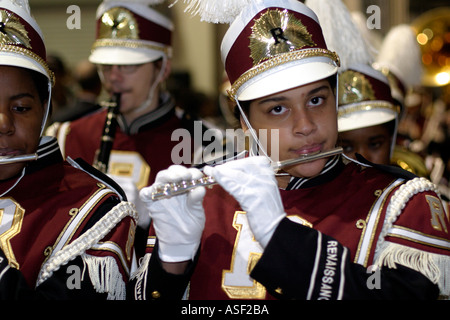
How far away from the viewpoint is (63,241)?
5.46ft

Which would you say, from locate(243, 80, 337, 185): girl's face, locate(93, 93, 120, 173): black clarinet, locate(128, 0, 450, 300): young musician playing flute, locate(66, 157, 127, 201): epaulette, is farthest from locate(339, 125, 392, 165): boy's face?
locate(93, 93, 120, 173): black clarinet

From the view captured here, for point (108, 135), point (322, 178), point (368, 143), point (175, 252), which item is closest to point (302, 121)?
point (322, 178)

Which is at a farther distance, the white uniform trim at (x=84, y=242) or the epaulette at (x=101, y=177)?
the epaulette at (x=101, y=177)

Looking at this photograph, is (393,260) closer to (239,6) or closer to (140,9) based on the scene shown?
(239,6)

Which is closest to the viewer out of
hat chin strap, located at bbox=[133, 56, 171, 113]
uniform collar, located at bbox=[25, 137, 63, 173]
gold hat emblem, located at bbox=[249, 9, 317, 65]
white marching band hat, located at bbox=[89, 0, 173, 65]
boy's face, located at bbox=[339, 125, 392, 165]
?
gold hat emblem, located at bbox=[249, 9, 317, 65]

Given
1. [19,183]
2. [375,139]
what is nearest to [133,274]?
[19,183]

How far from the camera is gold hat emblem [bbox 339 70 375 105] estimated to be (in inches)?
99.5

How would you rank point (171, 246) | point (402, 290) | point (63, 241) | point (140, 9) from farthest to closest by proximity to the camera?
point (140, 9)
point (63, 241)
point (171, 246)
point (402, 290)

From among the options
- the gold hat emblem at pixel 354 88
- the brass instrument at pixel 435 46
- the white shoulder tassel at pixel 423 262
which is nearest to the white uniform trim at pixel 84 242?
the white shoulder tassel at pixel 423 262

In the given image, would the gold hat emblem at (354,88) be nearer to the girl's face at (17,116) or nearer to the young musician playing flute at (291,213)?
the young musician playing flute at (291,213)

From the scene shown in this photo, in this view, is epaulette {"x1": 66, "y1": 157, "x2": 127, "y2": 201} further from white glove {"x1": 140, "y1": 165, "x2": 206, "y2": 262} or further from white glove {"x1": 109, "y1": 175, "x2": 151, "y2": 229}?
white glove {"x1": 109, "y1": 175, "x2": 151, "y2": 229}

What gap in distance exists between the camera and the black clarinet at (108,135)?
2.83 metres

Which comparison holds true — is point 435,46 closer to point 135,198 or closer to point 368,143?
point 368,143

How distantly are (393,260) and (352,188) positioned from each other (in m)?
0.29
